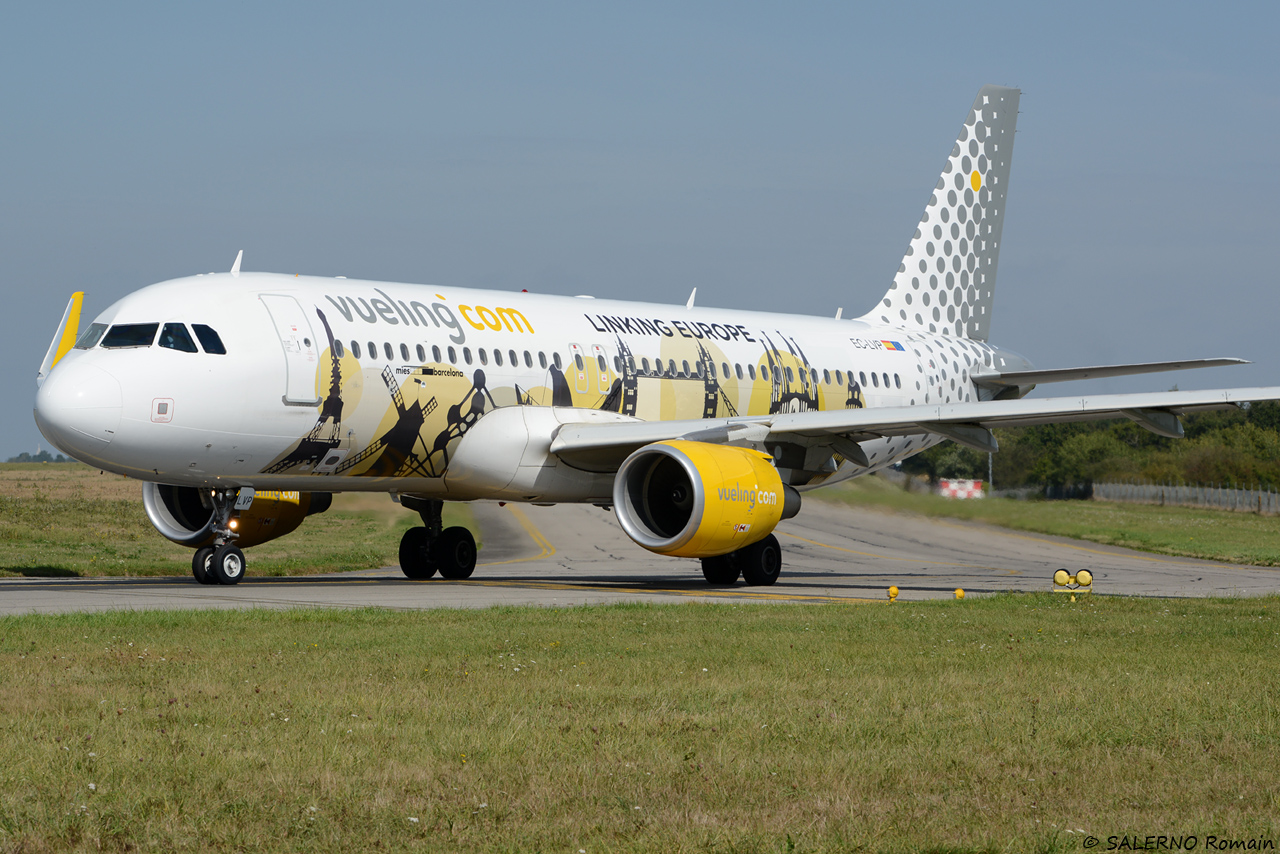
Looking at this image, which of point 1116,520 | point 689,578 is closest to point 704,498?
point 689,578

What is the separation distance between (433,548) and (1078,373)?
11.6 metres

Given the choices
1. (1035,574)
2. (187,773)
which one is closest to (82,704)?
(187,773)

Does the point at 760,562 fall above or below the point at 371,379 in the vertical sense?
below

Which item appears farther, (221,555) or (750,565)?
(750,565)

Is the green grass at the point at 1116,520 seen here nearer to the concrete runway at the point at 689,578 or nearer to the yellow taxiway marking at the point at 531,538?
the concrete runway at the point at 689,578

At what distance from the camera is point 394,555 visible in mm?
31469

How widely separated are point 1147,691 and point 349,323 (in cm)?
1264

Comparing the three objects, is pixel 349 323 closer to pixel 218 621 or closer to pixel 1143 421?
pixel 218 621

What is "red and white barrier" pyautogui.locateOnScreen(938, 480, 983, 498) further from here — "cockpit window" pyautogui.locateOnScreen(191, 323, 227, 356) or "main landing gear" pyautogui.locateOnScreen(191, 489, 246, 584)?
"cockpit window" pyautogui.locateOnScreen(191, 323, 227, 356)

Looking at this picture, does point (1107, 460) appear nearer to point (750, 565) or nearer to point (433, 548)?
point (750, 565)

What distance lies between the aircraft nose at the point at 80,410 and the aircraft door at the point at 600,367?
7434 millimetres

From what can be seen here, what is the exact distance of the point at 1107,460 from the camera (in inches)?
1698

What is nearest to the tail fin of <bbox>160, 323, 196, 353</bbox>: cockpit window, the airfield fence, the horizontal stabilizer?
the horizontal stabilizer

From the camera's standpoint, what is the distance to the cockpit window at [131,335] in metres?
17.4
